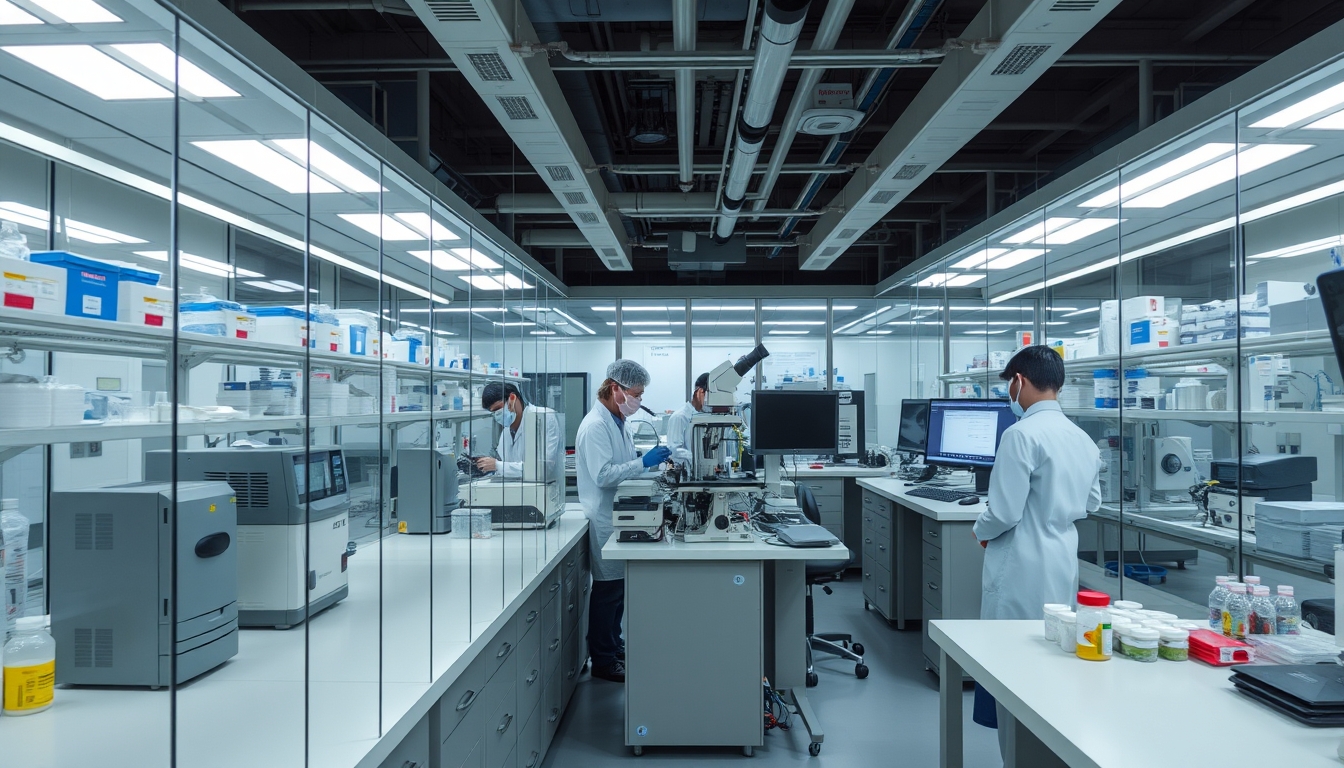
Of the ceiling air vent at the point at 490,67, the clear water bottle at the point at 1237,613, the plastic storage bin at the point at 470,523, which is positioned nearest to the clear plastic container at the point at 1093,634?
the clear water bottle at the point at 1237,613

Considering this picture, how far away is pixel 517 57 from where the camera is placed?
2.99 m

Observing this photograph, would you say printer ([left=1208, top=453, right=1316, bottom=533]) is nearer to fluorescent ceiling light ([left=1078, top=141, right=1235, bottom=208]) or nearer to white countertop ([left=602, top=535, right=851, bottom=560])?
fluorescent ceiling light ([left=1078, top=141, right=1235, bottom=208])

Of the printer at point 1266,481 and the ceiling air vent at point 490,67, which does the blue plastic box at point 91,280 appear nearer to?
the ceiling air vent at point 490,67

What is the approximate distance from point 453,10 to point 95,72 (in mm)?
1787

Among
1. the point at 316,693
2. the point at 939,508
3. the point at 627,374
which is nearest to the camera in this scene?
the point at 316,693

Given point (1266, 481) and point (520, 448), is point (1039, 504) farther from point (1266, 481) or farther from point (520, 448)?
point (520, 448)

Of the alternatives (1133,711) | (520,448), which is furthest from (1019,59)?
(520,448)

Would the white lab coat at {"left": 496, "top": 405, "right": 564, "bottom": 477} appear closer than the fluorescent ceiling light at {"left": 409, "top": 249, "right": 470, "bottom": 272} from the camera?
No

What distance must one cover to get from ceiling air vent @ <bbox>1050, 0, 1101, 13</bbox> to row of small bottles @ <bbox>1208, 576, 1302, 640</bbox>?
6.53ft

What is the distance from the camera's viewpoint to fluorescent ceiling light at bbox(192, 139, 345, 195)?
52.7 inches

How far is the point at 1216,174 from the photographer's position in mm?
3074

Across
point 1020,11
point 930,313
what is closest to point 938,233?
point 930,313

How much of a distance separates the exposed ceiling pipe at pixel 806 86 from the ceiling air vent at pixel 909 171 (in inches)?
28.2

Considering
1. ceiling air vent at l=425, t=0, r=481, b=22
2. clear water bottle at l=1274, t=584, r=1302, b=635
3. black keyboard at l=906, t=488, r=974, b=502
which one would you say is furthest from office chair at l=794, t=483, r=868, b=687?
ceiling air vent at l=425, t=0, r=481, b=22
